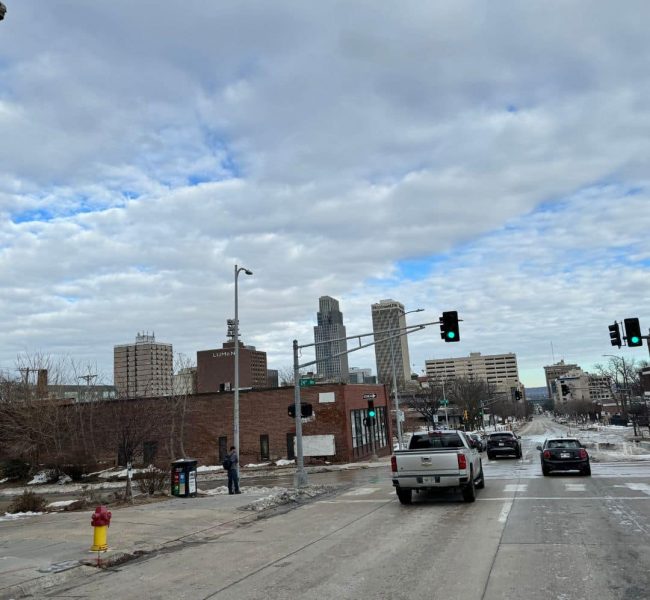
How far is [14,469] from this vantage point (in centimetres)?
3816

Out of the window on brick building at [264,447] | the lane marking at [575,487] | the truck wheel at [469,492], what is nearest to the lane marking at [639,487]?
the lane marking at [575,487]

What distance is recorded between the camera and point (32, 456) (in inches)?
1512

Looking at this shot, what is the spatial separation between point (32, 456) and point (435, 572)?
37079 mm

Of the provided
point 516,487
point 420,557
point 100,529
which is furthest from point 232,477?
point 420,557

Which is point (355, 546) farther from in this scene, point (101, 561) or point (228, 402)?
point (228, 402)

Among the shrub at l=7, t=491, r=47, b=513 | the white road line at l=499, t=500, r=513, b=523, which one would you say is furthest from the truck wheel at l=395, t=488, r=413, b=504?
the shrub at l=7, t=491, r=47, b=513

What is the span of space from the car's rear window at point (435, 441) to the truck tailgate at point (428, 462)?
1.60 meters

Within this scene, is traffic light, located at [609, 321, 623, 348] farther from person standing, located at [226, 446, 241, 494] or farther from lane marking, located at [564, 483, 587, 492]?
person standing, located at [226, 446, 241, 494]

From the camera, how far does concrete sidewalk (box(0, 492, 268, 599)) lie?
9.16 metres

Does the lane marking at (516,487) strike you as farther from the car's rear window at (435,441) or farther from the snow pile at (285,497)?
the snow pile at (285,497)

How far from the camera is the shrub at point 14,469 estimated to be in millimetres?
38062

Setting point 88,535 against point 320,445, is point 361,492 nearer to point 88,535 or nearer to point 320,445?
point 88,535

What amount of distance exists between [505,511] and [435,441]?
12.6 feet

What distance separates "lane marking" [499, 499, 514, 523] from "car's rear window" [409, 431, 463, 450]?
229 centimetres
